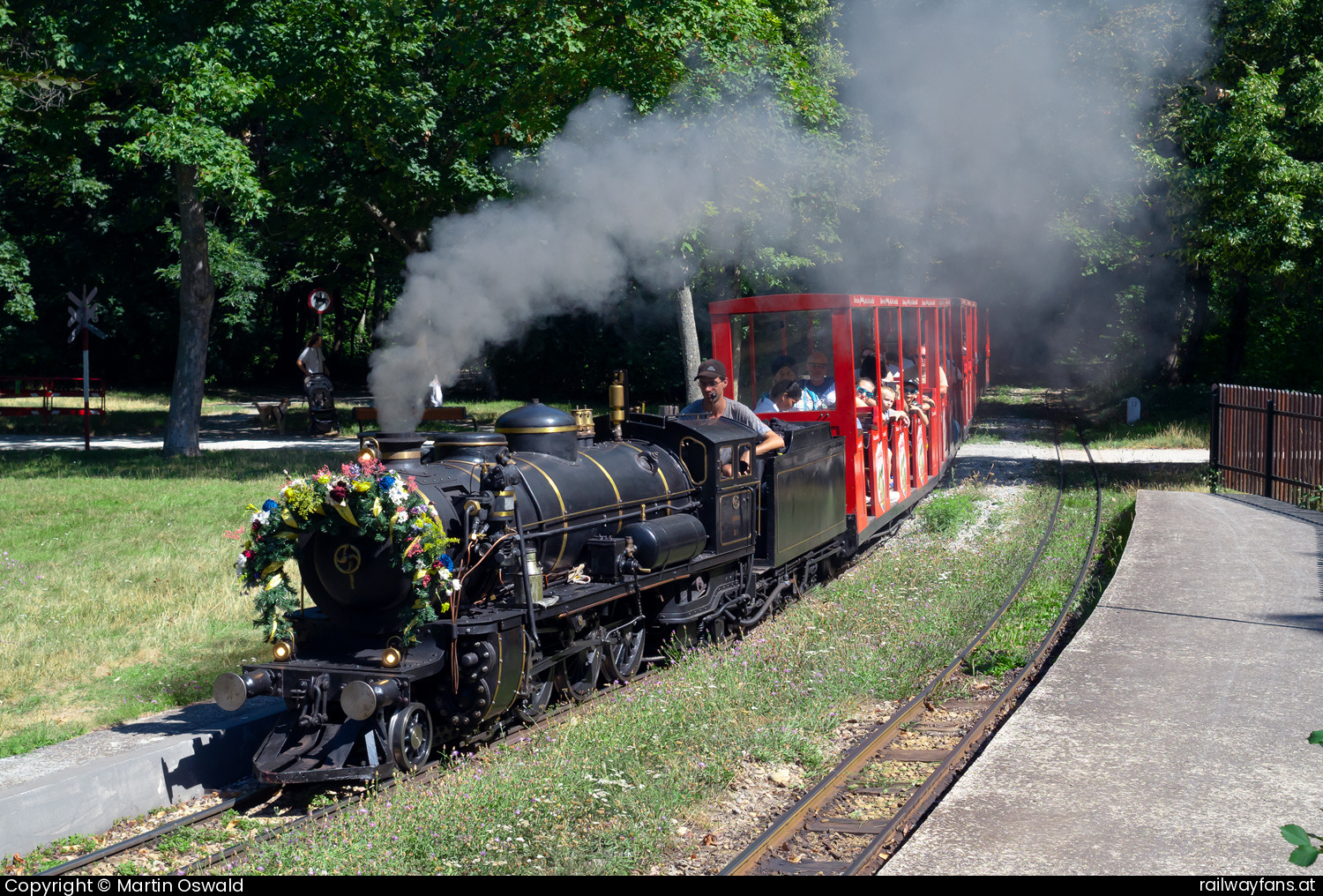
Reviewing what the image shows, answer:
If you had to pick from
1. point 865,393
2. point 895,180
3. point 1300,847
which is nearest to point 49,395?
point 895,180

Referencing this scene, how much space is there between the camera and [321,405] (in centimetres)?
2245

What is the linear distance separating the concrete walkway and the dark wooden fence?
468 centimetres

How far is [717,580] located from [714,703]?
6.59 ft

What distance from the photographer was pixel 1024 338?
143 ft

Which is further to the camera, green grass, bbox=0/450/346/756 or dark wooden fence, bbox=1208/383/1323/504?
dark wooden fence, bbox=1208/383/1323/504

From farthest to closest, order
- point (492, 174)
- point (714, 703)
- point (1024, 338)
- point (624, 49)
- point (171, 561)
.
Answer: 1. point (1024, 338)
2. point (492, 174)
3. point (624, 49)
4. point (171, 561)
5. point (714, 703)

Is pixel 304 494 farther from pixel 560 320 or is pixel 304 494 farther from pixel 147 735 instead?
pixel 560 320

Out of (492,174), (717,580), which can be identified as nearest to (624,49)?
(492,174)

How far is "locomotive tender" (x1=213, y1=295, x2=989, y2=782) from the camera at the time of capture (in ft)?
18.6

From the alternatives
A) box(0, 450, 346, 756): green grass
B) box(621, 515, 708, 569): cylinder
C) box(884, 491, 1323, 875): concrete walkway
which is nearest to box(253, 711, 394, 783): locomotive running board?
box(0, 450, 346, 756): green grass

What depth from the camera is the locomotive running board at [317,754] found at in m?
5.37

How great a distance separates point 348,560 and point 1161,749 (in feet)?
14.3

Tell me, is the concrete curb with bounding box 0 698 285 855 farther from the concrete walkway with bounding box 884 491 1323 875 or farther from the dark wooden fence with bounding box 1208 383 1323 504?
the dark wooden fence with bounding box 1208 383 1323 504

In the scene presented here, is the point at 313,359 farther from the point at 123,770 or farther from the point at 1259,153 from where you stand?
the point at 123,770
